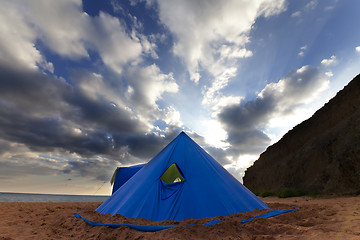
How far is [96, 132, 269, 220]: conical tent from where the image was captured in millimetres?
4781

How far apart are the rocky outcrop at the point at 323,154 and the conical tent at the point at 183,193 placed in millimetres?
8897

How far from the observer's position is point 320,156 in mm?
14203

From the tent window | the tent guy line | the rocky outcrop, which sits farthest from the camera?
the rocky outcrop

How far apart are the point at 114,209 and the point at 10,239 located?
2.30 metres

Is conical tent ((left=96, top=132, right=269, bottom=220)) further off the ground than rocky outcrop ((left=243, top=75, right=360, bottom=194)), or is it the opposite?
rocky outcrop ((left=243, top=75, right=360, bottom=194))

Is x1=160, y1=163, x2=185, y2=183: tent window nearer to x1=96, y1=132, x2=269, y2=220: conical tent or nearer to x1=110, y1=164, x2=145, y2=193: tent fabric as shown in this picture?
x1=96, y1=132, x2=269, y2=220: conical tent

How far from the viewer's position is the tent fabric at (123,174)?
→ 48.9ft

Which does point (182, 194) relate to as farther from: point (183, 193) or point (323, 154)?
point (323, 154)

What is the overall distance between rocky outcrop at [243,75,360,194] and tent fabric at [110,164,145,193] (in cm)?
1306

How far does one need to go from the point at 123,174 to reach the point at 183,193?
11365 millimetres

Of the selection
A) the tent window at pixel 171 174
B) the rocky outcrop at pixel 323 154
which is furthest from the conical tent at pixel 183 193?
the rocky outcrop at pixel 323 154

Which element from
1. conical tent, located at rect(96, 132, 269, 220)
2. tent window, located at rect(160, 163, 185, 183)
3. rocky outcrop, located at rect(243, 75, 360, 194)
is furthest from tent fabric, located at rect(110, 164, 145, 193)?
rocky outcrop, located at rect(243, 75, 360, 194)

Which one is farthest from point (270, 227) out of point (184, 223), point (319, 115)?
point (319, 115)

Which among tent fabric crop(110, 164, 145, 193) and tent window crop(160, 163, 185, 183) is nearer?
tent window crop(160, 163, 185, 183)
